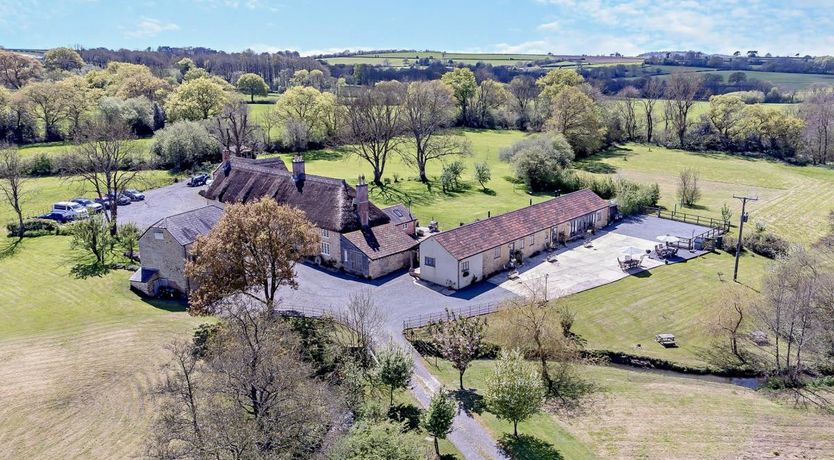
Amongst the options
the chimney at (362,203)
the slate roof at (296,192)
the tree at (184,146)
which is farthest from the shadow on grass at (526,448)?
the tree at (184,146)

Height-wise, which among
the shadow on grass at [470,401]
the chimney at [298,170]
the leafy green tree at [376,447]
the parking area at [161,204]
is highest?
the chimney at [298,170]

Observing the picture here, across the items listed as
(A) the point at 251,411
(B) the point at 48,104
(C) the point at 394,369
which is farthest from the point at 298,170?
(B) the point at 48,104

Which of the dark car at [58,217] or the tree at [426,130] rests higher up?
the tree at [426,130]

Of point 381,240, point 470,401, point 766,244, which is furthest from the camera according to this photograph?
point 766,244

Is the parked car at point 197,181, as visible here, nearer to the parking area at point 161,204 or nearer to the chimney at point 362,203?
the parking area at point 161,204

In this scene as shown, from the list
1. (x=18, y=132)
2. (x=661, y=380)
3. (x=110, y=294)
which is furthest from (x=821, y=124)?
(x=18, y=132)

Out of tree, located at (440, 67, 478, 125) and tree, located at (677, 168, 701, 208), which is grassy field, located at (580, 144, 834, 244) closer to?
tree, located at (677, 168, 701, 208)

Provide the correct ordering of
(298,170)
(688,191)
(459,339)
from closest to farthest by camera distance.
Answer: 1. (459,339)
2. (298,170)
3. (688,191)

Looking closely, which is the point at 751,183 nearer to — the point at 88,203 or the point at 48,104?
the point at 88,203
